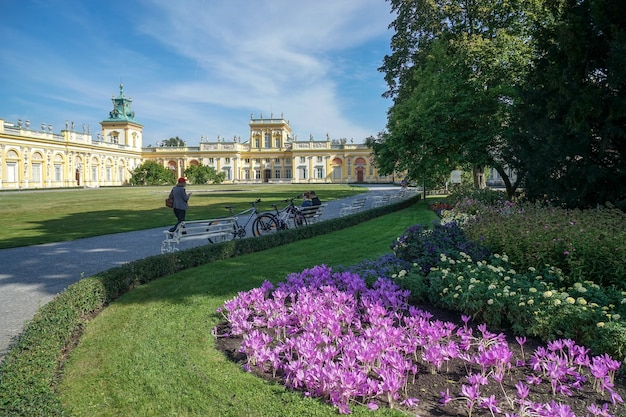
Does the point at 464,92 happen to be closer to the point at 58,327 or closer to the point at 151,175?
the point at 58,327

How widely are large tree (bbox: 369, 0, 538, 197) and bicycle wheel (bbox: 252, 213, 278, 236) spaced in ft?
32.0

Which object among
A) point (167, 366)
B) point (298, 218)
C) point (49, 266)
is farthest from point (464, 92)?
point (167, 366)

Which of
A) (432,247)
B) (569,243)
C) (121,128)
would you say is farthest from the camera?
(121,128)

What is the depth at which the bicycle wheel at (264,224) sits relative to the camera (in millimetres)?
9578

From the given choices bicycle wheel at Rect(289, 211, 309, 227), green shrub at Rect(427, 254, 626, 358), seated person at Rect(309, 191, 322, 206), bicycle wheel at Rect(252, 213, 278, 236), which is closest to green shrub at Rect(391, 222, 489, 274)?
green shrub at Rect(427, 254, 626, 358)

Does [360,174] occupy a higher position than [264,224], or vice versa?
[360,174]

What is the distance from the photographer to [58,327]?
3.47 m

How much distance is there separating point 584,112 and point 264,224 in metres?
7.04

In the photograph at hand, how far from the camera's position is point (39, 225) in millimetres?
12414

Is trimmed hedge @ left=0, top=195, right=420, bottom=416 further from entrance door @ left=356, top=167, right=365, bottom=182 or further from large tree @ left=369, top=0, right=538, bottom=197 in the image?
entrance door @ left=356, top=167, right=365, bottom=182

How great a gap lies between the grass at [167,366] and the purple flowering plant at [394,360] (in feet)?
0.52

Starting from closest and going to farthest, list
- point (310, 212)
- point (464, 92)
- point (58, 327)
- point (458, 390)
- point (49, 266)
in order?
1. point (458, 390)
2. point (58, 327)
3. point (49, 266)
4. point (310, 212)
5. point (464, 92)

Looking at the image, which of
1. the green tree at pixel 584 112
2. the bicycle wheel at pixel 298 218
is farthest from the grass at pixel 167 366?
the green tree at pixel 584 112

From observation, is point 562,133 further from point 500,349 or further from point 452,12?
point 452,12
